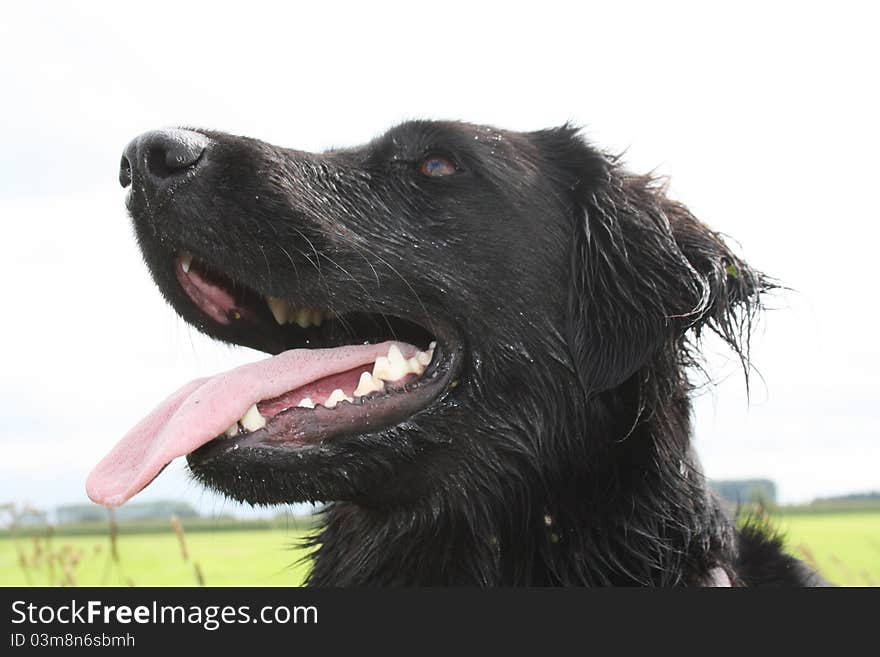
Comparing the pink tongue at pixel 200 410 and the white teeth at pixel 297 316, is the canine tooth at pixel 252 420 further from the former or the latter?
the white teeth at pixel 297 316

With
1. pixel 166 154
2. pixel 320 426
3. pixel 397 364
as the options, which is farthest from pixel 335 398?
pixel 166 154

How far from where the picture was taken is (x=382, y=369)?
331cm

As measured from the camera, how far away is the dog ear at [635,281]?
11.3 ft

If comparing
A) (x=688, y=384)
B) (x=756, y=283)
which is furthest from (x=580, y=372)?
(x=756, y=283)

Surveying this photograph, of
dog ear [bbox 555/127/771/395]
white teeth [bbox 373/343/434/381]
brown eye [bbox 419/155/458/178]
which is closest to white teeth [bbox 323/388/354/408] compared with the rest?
white teeth [bbox 373/343/434/381]

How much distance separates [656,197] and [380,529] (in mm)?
1715

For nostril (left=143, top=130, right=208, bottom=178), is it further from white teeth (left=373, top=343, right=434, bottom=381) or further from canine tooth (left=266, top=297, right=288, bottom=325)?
white teeth (left=373, top=343, right=434, bottom=381)

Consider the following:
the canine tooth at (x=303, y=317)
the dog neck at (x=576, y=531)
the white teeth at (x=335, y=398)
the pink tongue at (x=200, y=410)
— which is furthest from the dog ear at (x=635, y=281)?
the canine tooth at (x=303, y=317)

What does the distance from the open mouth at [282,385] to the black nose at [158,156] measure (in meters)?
0.29

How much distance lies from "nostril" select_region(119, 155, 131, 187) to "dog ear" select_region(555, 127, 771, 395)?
60.0 inches

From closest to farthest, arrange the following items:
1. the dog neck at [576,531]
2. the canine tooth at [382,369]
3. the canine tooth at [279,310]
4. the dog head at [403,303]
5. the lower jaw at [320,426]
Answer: the lower jaw at [320,426], the dog head at [403,303], the canine tooth at [382,369], the dog neck at [576,531], the canine tooth at [279,310]

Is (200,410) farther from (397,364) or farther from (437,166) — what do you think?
(437,166)

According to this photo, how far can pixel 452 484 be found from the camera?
131 inches

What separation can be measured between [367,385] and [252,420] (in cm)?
38
